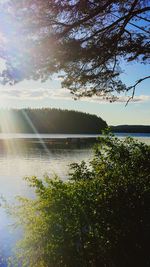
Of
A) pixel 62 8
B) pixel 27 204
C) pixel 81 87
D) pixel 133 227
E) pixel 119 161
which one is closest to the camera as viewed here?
pixel 133 227

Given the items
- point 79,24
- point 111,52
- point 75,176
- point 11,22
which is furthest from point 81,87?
point 75,176

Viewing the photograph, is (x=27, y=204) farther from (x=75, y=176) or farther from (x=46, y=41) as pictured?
(x=46, y=41)

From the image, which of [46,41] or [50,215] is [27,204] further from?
[46,41]

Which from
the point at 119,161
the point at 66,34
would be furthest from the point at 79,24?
the point at 119,161

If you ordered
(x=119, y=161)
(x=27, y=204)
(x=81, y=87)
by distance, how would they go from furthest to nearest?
(x=81, y=87) → (x=119, y=161) → (x=27, y=204)

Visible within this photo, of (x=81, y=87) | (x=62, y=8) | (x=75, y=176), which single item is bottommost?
(x=75, y=176)

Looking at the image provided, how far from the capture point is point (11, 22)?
13.0 m

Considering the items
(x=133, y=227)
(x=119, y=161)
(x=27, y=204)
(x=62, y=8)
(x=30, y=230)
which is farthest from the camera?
(x=62, y=8)

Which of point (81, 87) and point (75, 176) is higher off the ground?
point (81, 87)

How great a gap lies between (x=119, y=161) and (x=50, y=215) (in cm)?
351

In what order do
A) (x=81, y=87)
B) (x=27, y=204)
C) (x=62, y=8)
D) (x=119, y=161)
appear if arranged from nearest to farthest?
(x=27, y=204)
(x=119, y=161)
(x=62, y=8)
(x=81, y=87)

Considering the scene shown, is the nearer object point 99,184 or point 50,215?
point 50,215

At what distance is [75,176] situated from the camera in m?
11.3

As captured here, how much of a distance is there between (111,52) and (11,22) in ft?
13.0
